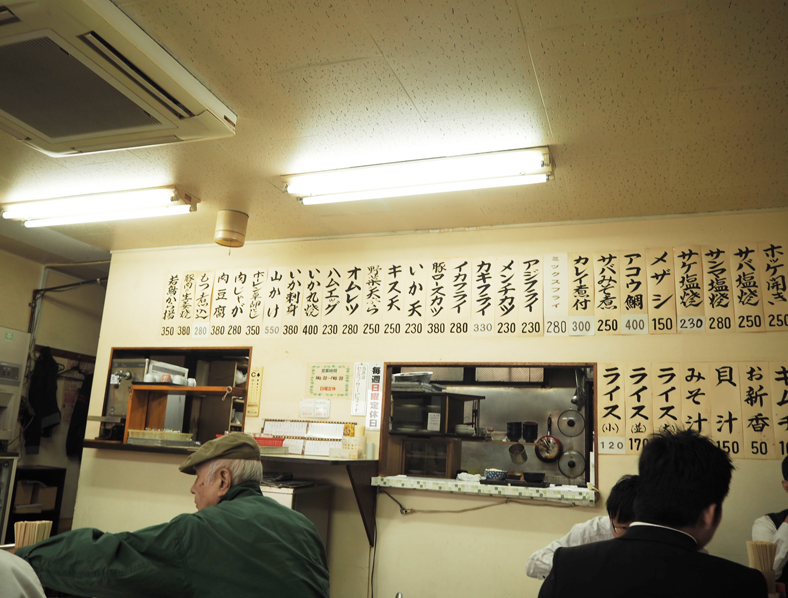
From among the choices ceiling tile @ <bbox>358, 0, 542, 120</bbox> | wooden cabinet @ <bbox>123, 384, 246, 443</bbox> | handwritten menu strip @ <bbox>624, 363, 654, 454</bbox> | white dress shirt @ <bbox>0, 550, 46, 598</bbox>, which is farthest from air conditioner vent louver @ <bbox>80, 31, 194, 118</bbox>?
handwritten menu strip @ <bbox>624, 363, 654, 454</bbox>

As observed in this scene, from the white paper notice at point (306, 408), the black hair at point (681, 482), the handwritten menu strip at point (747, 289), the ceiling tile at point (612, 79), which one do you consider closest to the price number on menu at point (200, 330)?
the white paper notice at point (306, 408)

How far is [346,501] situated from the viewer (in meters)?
4.77

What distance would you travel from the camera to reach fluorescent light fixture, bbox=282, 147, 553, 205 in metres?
3.59

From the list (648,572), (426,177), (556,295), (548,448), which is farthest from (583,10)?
(548,448)

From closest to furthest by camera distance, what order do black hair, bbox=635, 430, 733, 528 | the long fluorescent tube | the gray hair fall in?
black hair, bbox=635, 430, 733, 528, the gray hair, the long fluorescent tube

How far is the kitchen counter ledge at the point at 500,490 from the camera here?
406cm

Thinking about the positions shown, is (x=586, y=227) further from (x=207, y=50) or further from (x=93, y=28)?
(x=93, y=28)

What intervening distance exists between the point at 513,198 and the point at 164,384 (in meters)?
3.26

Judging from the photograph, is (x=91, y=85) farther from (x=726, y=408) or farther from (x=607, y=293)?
(x=726, y=408)

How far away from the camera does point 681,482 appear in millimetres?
1667

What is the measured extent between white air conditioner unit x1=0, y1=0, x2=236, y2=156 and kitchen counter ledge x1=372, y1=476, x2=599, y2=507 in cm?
270

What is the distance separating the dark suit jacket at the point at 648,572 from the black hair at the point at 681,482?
55mm

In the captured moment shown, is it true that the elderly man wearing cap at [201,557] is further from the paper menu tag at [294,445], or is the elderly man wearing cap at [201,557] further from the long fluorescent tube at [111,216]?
the long fluorescent tube at [111,216]

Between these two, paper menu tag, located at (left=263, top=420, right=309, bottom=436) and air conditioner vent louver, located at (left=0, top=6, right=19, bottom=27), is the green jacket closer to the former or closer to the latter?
air conditioner vent louver, located at (left=0, top=6, right=19, bottom=27)
